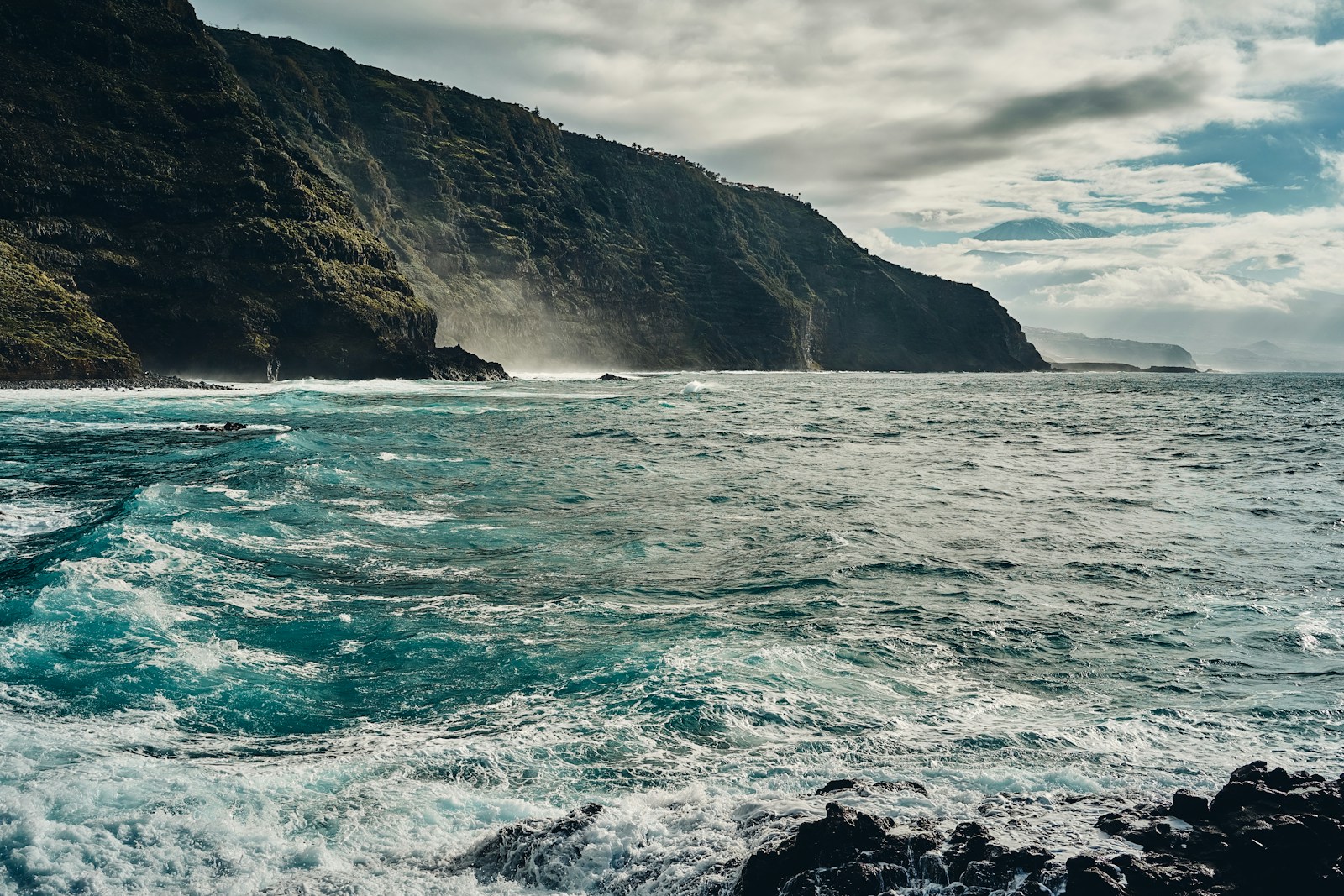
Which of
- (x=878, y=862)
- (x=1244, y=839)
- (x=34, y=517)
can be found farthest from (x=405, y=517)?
(x=1244, y=839)

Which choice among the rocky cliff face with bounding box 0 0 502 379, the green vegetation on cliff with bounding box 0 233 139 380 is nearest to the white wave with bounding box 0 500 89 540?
the green vegetation on cliff with bounding box 0 233 139 380

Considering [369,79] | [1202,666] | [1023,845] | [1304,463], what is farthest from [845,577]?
[369,79]

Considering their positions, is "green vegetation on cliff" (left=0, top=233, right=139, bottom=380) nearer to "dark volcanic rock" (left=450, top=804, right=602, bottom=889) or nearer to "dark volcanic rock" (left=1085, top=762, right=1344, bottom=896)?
"dark volcanic rock" (left=450, top=804, right=602, bottom=889)

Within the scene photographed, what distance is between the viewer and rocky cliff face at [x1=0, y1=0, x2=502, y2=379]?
83875mm

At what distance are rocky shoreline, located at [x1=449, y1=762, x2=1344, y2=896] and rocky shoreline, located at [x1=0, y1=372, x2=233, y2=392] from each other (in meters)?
69.6

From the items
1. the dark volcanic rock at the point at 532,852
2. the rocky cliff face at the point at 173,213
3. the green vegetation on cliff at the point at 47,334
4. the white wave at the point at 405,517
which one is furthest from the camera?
the rocky cliff face at the point at 173,213

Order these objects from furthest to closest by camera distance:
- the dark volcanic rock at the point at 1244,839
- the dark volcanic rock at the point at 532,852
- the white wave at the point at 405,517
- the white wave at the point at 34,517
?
the white wave at the point at 405,517 → the white wave at the point at 34,517 → the dark volcanic rock at the point at 532,852 → the dark volcanic rock at the point at 1244,839

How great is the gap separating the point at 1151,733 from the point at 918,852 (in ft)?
17.6

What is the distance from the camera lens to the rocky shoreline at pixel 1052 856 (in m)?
6.62

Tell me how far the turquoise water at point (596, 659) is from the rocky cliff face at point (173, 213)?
66.2 metres

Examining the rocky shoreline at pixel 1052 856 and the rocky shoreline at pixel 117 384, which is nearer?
the rocky shoreline at pixel 1052 856

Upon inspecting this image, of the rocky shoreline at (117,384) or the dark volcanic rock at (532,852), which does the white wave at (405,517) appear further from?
the rocky shoreline at (117,384)

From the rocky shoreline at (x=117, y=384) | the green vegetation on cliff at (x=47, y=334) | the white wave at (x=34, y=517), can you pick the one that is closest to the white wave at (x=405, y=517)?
the white wave at (x=34, y=517)

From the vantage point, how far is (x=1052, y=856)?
22.9ft
